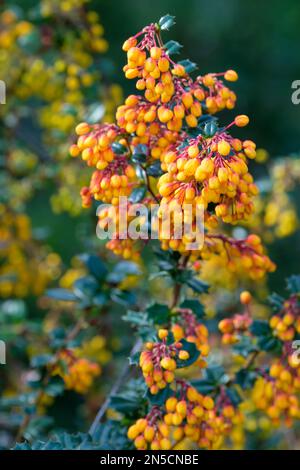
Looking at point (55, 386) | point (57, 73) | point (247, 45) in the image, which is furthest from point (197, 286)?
point (247, 45)

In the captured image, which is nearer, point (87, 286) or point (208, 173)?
point (208, 173)

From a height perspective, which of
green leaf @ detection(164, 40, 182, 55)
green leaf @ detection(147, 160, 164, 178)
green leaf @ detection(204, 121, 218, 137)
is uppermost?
green leaf @ detection(164, 40, 182, 55)

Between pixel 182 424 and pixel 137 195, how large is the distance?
1.47 ft

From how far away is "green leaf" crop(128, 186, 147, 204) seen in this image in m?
1.14

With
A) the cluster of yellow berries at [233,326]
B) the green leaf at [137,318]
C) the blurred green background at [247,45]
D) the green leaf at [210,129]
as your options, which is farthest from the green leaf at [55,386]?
the blurred green background at [247,45]

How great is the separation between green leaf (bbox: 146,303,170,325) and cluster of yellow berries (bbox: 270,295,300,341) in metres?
0.22

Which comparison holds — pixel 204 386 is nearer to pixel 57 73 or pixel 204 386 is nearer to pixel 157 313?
pixel 157 313

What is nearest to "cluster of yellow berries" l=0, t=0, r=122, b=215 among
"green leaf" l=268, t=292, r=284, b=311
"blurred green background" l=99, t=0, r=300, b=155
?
"green leaf" l=268, t=292, r=284, b=311

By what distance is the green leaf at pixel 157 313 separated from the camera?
46.6 inches

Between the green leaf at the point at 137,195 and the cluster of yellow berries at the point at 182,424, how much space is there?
351 millimetres

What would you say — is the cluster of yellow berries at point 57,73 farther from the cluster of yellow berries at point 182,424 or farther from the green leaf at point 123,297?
the cluster of yellow berries at point 182,424

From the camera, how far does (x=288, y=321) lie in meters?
1.19

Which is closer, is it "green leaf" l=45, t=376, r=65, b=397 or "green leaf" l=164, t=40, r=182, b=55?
"green leaf" l=164, t=40, r=182, b=55

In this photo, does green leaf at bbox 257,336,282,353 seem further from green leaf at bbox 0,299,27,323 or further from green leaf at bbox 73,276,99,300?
green leaf at bbox 0,299,27,323
